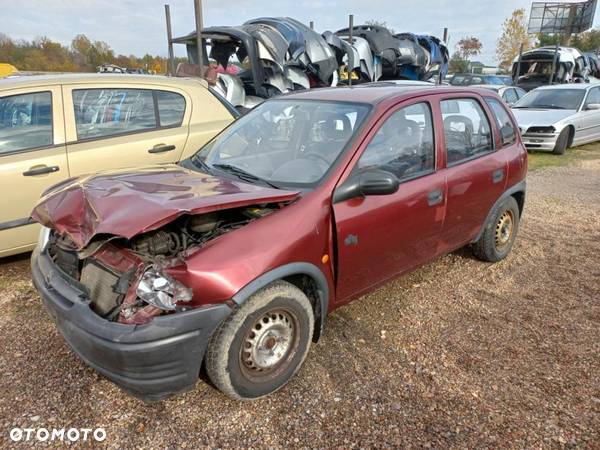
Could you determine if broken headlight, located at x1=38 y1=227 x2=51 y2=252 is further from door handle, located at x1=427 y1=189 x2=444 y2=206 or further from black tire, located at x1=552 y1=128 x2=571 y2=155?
black tire, located at x1=552 y1=128 x2=571 y2=155

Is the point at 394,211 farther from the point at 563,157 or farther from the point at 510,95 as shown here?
the point at 510,95

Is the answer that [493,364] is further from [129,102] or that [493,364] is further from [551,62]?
[551,62]

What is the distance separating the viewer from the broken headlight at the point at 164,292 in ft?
7.02

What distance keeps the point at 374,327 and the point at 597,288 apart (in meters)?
2.16

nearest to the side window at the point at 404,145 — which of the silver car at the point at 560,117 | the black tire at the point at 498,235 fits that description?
the black tire at the point at 498,235

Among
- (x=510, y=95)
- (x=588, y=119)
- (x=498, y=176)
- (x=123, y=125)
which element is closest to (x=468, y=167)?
(x=498, y=176)

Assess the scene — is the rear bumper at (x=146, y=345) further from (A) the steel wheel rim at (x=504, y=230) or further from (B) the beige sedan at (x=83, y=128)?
(A) the steel wheel rim at (x=504, y=230)

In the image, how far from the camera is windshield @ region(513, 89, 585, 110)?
10.8 m

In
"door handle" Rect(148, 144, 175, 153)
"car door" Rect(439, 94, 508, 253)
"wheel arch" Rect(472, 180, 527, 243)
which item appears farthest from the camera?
"door handle" Rect(148, 144, 175, 153)

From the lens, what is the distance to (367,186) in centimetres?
271

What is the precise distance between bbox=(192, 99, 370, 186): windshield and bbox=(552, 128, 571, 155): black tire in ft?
29.6

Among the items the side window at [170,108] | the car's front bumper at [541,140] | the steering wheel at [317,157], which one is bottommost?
the car's front bumper at [541,140]

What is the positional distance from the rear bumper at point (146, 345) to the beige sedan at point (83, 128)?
1987 mm

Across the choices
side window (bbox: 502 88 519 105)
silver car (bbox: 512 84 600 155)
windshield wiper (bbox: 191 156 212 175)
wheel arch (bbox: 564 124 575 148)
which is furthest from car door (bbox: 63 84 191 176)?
side window (bbox: 502 88 519 105)
